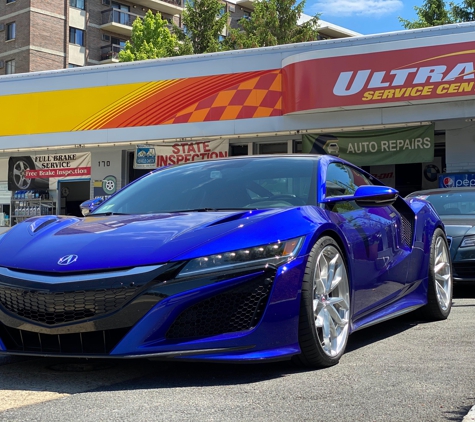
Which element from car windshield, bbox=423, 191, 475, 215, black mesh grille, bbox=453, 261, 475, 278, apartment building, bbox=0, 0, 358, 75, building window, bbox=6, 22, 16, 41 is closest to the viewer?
black mesh grille, bbox=453, 261, 475, 278

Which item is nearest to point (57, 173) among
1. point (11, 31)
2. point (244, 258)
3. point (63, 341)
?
point (63, 341)

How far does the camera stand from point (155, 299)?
3299 millimetres

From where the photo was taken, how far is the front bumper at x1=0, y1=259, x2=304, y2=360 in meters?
3.31

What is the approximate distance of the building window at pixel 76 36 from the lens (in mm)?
46594

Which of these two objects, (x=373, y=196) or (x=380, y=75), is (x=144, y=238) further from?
(x=380, y=75)

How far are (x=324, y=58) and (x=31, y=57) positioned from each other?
31.8 meters

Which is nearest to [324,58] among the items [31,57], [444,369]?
[444,369]

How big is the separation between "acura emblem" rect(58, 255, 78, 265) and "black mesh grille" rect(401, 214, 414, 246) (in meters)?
2.47

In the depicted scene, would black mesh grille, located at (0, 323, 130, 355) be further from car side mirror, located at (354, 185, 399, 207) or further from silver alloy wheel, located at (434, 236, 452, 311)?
silver alloy wheel, located at (434, 236, 452, 311)

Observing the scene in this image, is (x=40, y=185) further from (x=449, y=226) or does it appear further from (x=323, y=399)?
(x=323, y=399)

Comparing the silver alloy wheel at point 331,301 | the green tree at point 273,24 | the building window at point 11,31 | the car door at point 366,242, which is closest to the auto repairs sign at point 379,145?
the car door at point 366,242

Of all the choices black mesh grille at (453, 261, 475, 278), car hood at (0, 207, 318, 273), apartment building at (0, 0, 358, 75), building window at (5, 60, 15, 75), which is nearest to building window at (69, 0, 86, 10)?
apartment building at (0, 0, 358, 75)

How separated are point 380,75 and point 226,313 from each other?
40.1ft

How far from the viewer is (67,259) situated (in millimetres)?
3492
